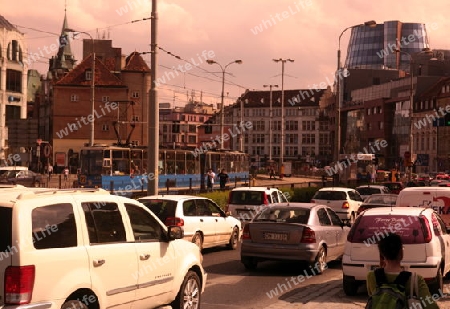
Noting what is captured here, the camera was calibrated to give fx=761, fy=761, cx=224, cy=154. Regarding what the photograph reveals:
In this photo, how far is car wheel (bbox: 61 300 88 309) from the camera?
7.33m

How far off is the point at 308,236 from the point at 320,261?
70 cm

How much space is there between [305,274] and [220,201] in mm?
15851

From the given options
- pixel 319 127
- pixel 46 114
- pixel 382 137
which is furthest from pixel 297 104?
pixel 46 114

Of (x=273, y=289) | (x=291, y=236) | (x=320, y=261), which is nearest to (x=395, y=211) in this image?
(x=273, y=289)

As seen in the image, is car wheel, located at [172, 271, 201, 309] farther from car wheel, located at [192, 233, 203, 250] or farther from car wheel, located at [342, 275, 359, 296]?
car wheel, located at [192, 233, 203, 250]

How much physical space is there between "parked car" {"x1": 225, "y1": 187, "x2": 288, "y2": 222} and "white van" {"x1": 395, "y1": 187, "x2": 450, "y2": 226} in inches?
260

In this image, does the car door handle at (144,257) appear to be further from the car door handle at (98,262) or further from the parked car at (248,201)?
the parked car at (248,201)

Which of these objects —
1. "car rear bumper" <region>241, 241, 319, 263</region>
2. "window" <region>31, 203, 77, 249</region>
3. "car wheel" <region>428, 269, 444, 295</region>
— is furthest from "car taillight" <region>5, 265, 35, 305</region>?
"car rear bumper" <region>241, 241, 319, 263</region>

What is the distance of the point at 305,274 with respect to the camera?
1567 centimetres

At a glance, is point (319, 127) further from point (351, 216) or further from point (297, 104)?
point (351, 216)

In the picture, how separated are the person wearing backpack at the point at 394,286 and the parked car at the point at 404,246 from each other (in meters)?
6.47

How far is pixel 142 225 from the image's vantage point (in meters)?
9.05

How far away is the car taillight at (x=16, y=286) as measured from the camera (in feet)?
22.3

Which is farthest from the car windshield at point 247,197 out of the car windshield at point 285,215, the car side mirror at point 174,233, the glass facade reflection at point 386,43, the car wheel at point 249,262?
the glass facade reflection at point 386,43
